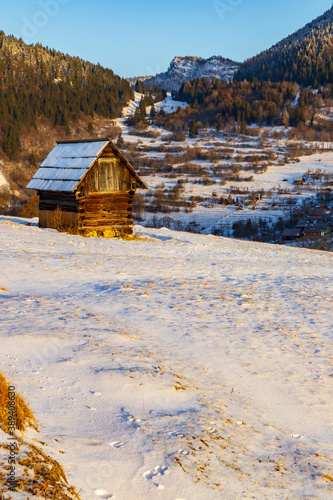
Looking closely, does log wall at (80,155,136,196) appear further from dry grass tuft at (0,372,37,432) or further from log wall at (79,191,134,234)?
dry grass tuft at (0,372,37,432)

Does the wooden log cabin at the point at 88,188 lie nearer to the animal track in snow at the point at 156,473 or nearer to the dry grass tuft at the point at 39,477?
the animal track in snow at the point at 156,473

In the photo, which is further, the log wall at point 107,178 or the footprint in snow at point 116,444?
the log wall at point 107,178

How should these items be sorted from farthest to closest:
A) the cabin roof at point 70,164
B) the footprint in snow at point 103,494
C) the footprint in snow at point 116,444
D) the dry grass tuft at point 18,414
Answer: the cabin roof at point 70,164
the footprint in snow at point 116,444
the dry grass tuft at point 18,414
the footprint in snow at point 103,494

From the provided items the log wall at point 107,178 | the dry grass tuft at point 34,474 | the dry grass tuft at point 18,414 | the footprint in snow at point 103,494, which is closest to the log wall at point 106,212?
the log wall at point 107,178

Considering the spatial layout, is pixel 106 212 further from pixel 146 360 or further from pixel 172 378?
pixel 172 378

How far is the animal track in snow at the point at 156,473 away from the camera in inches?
181

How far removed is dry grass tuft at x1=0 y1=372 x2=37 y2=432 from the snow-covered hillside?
21cm

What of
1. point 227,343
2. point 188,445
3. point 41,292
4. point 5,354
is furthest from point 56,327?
point 188,445

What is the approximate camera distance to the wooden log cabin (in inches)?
992

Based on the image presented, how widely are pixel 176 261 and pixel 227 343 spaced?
10.1 m

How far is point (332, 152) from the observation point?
17400 centimetres

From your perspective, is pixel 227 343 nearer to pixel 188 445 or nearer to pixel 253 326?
pixel 253 326

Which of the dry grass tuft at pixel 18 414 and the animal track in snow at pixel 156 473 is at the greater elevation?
the dry grass tuft at pixel 18 414

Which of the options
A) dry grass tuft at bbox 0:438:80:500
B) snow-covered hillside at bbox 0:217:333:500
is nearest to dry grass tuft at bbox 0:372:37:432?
snow-covered hillside at bbox 0:217:333:500
